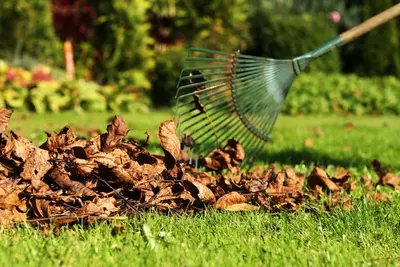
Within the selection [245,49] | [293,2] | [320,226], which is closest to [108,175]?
[320,226]

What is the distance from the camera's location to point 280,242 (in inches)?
93.2

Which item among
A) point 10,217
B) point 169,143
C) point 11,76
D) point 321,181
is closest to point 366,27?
point 321,181

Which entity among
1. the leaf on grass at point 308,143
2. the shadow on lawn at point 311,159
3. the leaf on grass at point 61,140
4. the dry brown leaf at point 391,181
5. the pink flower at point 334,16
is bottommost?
the leaf on grass at point 308,143

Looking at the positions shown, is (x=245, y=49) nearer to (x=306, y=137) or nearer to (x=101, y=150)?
(x=306, y=137)

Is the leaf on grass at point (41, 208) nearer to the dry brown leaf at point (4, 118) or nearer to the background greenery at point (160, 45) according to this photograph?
the dry brown leaf at point (4, 118)

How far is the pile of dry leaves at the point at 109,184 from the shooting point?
2592mm

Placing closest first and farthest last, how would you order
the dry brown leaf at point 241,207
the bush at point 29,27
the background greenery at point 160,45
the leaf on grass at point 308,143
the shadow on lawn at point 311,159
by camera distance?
the dry brown leaf at point 241,207
the shadow on lawn at point 311,159
the leaf on grass at point 308,143
the bush at point 29,27
the background greenery at point 160,45

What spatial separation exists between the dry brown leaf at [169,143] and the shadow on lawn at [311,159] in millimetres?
1827

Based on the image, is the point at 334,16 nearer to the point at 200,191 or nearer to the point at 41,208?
the point at 200,191

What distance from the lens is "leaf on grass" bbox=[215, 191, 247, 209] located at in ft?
9.29

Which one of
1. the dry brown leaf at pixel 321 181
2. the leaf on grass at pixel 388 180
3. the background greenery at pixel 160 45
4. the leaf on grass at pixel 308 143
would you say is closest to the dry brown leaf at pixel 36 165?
the dry brown leaf at pixel 321 181

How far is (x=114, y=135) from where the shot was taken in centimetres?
298

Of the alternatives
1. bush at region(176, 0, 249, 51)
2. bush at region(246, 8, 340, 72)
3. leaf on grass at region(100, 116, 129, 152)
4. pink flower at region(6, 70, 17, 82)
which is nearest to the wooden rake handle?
leaf on grass at region(100, 116, 129, 152)

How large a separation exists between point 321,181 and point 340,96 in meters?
8.94
